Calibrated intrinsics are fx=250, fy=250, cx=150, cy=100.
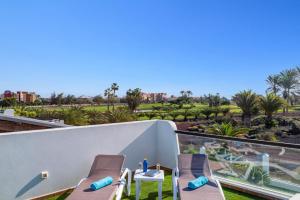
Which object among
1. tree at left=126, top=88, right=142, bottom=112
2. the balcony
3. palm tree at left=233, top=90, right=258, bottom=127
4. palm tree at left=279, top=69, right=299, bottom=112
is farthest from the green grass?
palm tree at left=279, top=69, right=299, bottom=112

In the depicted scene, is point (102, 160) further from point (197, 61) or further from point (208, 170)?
point (197, 61)

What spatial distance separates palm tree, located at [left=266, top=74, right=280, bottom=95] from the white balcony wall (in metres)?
48.2

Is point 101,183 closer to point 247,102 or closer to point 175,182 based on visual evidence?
point 175,182

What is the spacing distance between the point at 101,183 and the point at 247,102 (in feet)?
87.7

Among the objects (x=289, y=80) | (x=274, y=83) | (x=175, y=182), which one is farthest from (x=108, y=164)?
(x=274, y=83)

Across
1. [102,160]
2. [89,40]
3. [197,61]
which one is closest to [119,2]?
[89,40]

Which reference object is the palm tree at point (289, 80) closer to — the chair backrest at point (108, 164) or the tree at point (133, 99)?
the tree at point (133, 99)

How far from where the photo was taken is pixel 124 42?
20094 millimetres

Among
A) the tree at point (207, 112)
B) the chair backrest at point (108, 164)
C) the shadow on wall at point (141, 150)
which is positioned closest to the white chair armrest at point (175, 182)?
the chair backrest at point (108, 164)

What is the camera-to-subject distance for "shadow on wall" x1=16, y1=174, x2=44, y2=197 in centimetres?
413

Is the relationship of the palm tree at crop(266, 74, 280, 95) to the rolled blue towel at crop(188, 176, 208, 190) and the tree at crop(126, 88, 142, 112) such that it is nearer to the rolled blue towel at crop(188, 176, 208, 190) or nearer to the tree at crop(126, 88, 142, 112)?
the tree at crop(126, 88, 142, 112)

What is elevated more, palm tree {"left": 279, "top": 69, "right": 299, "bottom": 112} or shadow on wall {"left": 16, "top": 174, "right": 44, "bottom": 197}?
palm tree {"left": 279, "top": 69, "right": 299, "bottom": 112}

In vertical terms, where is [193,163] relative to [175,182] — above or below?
above

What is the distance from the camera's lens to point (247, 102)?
27.9m
